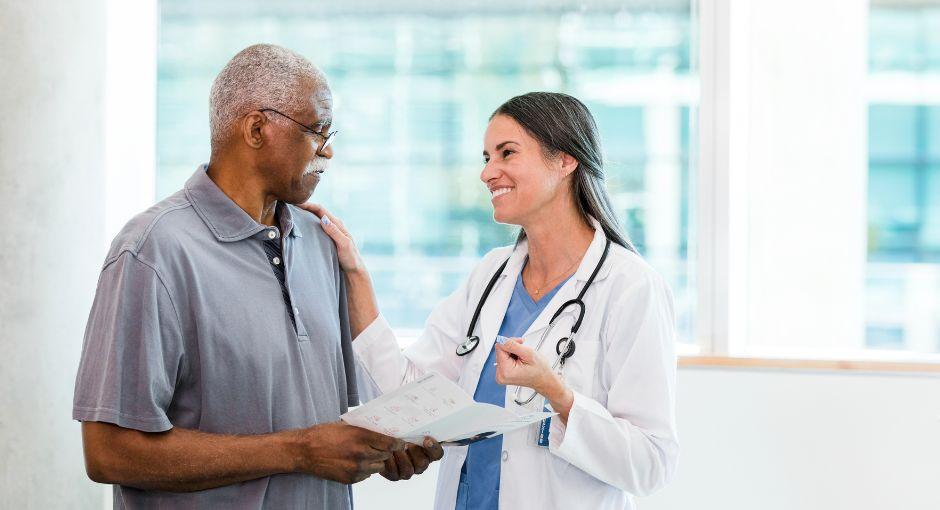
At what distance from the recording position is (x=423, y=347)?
2.17 m

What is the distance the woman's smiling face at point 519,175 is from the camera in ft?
6.45

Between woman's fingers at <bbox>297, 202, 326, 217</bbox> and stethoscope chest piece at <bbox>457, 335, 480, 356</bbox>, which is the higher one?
woman's fingers at <bbox>297, 202, 326, 217</bbox>

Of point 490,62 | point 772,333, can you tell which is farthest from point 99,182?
point 772,333

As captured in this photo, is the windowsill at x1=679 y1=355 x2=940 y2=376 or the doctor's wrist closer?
the doctor's wrist

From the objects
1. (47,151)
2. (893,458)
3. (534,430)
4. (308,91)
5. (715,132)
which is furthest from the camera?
(715,132)

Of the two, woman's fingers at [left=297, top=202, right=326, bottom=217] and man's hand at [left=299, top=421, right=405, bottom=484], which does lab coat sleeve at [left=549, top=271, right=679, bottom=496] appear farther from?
woman's fingers at [left=297, top=202, right=326, bottom=217]

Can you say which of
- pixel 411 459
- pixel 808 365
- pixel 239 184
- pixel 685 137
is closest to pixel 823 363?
pixel 808 365

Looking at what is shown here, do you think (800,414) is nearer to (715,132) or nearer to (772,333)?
(772,333)

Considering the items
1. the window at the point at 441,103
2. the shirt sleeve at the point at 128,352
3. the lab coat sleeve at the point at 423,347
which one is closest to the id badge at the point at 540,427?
the lab coat sleeve at the point at 423,347

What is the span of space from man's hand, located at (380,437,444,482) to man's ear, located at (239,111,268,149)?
628 millimetres

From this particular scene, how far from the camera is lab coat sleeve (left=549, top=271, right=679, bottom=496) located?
1692 mm

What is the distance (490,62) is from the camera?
332 centimetres

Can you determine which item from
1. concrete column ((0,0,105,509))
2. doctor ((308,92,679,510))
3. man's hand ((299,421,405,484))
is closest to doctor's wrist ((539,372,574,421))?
doctor ((308,92,679,510))

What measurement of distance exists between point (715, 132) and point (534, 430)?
1.59m
